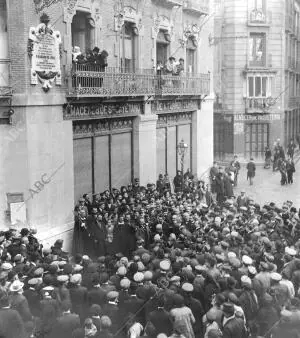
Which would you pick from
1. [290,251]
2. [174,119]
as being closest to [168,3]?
[174,119]

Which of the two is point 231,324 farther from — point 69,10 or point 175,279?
point 69,10

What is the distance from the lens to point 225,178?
2700cm

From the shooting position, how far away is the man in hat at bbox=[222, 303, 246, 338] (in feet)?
31.1

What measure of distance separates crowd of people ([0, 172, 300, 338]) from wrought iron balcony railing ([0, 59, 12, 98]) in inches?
166

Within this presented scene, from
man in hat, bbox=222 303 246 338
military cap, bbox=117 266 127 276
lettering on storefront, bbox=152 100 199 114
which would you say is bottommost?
man in hat, bbox=222 303 246 338

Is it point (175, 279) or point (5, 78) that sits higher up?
point (5, 78)

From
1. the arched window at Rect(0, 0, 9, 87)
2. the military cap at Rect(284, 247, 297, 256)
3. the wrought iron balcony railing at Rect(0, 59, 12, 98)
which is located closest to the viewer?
the military cap at Rect(284, 247, 297, 256)

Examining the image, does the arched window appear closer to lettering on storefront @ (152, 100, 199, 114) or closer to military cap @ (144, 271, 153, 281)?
military cap @ (144, 271, 153, 281)

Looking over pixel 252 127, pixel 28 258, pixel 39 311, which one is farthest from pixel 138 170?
pixel 252 127

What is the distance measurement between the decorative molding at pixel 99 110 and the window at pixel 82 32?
6.69ft

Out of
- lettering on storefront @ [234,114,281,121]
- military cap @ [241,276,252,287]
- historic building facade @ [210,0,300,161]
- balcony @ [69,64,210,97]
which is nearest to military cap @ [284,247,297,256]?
military cap @ [241,276,252,287]

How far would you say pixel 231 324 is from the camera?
9523mm

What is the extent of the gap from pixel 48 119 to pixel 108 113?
408 cm

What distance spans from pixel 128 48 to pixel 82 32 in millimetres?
3414
